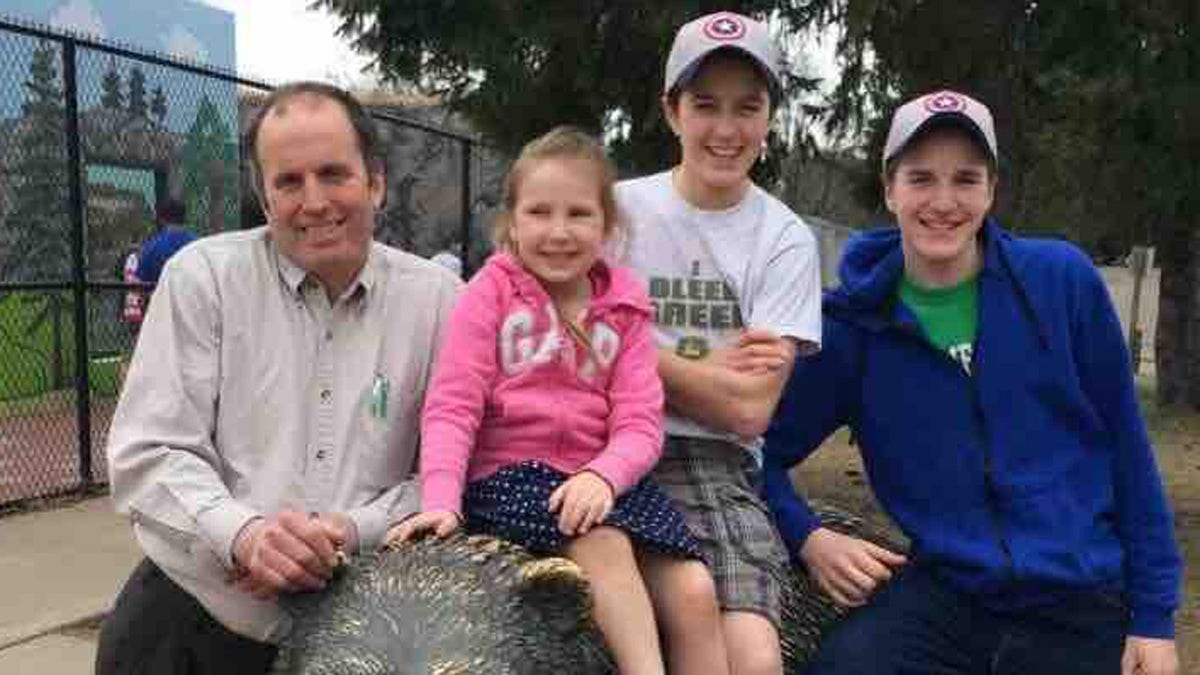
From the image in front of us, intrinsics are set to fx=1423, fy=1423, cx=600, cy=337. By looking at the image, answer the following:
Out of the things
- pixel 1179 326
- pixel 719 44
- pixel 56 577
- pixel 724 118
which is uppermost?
pixel 719 44

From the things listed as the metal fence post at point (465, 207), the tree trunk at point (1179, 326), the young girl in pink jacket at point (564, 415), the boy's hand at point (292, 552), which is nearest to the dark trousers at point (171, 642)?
the boy's hand at point (292, 552)

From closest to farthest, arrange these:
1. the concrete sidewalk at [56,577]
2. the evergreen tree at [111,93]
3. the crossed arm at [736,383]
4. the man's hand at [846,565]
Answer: the crossed arm at [736,383], the man's hand at [846,565], the concrete sidewalk at [56,577], the evergreen tree at [111,93]

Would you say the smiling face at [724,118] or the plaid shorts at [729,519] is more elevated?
the smiling face at [724,118]

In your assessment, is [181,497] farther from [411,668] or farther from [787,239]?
[787,239]

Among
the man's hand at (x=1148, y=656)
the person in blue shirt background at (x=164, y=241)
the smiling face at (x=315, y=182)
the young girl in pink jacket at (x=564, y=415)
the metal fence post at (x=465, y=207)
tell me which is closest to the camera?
the young girl in pink jacket at (x=564, y=415)

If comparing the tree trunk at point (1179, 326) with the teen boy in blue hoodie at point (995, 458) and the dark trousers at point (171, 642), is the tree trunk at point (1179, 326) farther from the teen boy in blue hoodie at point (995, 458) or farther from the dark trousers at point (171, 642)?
the dark trousers at point (171, 642)

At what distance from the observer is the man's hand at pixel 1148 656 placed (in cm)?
315

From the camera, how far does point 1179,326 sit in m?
18.5

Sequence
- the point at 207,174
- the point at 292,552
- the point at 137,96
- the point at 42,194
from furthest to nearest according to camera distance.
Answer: the point at 207,174 → the point at 137,96 → the point at 42,194 → the point at 292,552

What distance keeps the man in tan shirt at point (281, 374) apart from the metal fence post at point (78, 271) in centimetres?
709

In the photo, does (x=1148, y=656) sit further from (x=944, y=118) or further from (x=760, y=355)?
(x=944, y=118)

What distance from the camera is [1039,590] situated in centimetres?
314

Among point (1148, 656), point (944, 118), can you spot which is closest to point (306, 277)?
point (944, 118)

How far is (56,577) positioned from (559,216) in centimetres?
575
